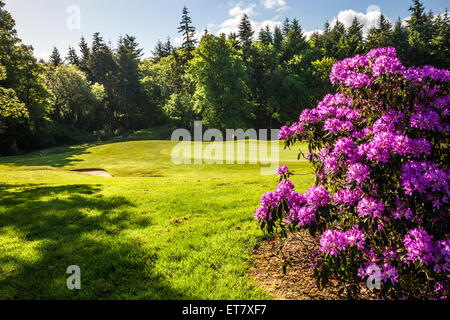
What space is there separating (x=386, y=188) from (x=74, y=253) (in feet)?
17.7

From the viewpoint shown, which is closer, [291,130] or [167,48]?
[291,130]

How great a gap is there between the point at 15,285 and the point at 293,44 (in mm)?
62299

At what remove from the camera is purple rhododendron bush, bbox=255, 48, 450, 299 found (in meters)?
2.74

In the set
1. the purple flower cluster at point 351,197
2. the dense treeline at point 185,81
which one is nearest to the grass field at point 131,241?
the purple flower cluster at point 351,197

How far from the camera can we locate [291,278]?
4.12 meters

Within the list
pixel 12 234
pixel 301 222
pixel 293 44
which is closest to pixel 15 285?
pixel 12 234

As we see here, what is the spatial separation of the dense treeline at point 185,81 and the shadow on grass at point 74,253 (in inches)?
1105

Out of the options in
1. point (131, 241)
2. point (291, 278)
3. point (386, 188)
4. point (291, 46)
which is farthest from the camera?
point (291, 46)

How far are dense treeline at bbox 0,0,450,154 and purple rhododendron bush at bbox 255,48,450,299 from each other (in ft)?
111

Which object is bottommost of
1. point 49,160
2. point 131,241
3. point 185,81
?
point 131,241

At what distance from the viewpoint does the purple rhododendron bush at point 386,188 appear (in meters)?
2.74

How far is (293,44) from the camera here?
187 feet

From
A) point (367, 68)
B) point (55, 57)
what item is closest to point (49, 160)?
point (367, 68)

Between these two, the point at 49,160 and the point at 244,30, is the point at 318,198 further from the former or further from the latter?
the point at 244,30
